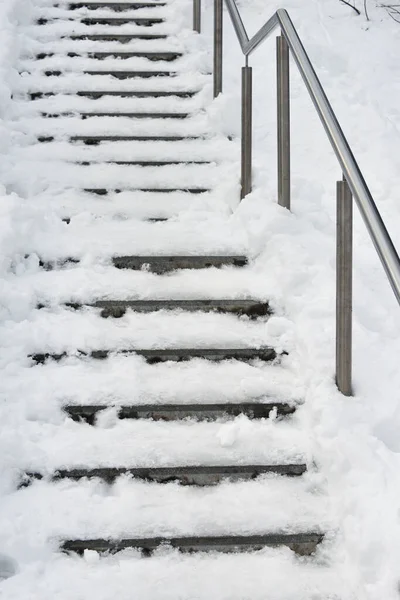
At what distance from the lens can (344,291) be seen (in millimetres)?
2553

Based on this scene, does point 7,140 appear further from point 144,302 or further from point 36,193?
point 144,302

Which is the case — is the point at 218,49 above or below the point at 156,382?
above

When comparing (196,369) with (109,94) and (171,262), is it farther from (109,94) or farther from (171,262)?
(109,94)

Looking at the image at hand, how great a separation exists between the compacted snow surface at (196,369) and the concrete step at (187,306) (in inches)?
1.7

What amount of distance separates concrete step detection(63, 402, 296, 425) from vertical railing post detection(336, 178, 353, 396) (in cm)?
23

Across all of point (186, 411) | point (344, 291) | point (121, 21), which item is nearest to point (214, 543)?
point (186, 411)

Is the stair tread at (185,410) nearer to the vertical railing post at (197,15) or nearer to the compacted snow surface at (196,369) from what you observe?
the compacted snow surface at (196,369)

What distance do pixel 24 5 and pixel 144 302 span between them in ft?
11.7

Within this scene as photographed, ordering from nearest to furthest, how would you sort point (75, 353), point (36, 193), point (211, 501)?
point (211, 501) < point (75, 353) < point (36, 193)

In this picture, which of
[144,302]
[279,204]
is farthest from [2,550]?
[279,204]

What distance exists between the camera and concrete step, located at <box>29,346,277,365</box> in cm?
283

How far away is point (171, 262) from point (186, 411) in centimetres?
87

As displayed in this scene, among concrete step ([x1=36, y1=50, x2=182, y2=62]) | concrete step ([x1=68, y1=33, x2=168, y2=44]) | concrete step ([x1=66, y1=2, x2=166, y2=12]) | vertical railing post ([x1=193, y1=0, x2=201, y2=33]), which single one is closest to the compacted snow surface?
concrete step ([x1=36, y1=50, x2=182, y2=62])

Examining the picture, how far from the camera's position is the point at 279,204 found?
3.53m
